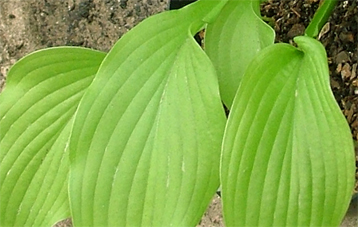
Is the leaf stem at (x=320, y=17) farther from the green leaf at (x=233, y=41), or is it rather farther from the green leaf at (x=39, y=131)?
the green leaf at (x=39, y=131)

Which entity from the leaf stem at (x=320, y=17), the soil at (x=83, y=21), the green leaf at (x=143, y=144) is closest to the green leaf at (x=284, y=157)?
the green leaf at (x=143, y=144)

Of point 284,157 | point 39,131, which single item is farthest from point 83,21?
point 284,157

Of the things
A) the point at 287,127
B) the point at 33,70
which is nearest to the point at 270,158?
the point at 287,127

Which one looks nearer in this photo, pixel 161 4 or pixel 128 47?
pixel 128 47

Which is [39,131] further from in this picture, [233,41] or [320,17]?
[320,17]

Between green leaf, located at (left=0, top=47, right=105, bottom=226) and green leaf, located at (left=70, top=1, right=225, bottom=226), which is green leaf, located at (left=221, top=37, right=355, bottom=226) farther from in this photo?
green leaf, located at (left=0, top=47, right=105, bottom=226)

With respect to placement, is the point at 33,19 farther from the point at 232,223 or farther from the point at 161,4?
the point at 232,223
